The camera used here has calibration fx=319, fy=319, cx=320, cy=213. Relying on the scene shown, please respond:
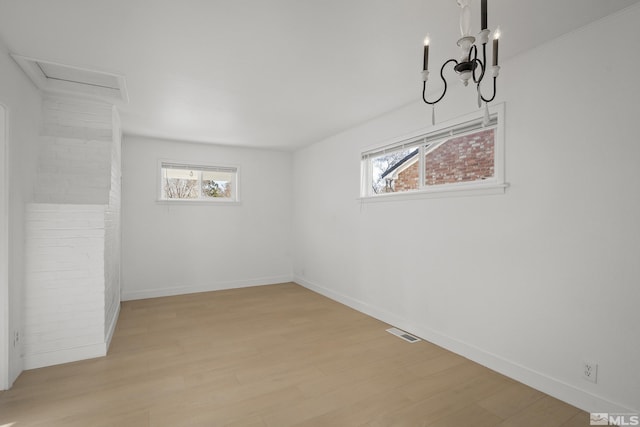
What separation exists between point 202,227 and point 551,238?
4797 mm

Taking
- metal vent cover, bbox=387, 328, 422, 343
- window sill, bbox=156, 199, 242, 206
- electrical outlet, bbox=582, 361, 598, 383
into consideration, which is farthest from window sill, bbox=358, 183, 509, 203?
window sill, bbox=156, 199, 242, 206

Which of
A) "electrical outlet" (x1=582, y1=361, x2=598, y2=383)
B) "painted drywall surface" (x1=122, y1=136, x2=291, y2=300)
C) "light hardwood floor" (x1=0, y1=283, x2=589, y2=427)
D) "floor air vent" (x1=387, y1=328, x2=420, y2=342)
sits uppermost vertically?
"painted drywall surface" (x1=122, y1=136, x2=291, y2=300)

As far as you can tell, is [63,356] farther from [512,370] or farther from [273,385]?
[512,370]

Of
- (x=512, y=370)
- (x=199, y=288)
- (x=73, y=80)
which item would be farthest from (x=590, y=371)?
(x=199, y=288)

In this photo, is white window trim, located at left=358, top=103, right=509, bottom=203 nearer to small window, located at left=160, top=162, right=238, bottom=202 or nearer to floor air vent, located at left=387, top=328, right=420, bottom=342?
floor air vent, located at left=387, top=328, right=420, bottom=342

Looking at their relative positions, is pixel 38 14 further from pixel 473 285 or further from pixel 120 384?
pixel 473 285

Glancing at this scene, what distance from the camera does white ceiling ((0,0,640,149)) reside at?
6.30 ft

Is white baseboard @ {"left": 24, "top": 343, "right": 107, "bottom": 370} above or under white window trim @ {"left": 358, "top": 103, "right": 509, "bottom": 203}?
under

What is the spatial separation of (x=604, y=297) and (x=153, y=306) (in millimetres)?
4908

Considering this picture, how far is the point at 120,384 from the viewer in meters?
2.45

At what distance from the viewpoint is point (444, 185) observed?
3176 millimetres

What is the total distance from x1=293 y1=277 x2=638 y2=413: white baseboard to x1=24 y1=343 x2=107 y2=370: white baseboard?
293 cm

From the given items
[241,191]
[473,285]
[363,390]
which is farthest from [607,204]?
[241,191]

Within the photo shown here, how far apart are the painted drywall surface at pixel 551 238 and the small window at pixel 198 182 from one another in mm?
3392
